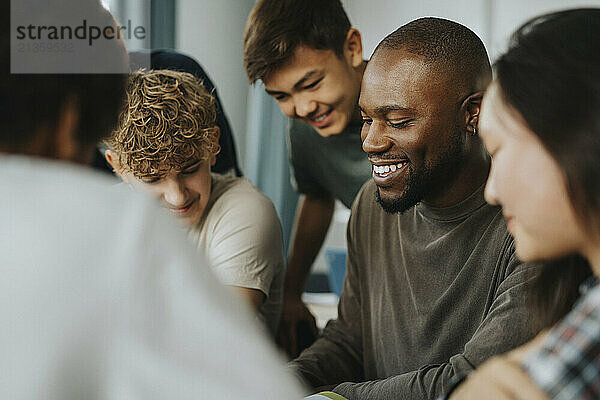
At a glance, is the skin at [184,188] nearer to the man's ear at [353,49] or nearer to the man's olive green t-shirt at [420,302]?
the man's olive green t-shirt at [420,302]

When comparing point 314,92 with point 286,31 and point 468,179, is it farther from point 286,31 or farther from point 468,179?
point 468,179

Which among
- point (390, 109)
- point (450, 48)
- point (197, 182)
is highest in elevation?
point (450, 48)

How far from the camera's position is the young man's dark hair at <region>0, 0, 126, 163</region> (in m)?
0.66

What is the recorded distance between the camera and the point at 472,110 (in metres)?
1.25

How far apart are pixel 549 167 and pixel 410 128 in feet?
1.95

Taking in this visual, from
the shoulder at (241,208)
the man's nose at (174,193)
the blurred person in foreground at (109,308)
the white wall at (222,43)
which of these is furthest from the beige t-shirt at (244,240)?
the white wall at (222,43)

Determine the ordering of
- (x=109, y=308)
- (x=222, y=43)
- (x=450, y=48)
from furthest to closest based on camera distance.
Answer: (x=222, y=43) < (x=450, y=48) < (x=109, y=308)

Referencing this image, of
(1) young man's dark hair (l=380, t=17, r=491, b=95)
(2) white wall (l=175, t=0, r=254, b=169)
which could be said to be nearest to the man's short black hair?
(1) young man's dark hair (l=380, t=17, r=491, b=95)

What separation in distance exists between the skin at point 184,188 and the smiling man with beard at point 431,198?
198 millimetres

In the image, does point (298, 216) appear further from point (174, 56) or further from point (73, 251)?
point (73, 251)

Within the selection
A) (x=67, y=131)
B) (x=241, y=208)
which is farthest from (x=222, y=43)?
(x=67, y=131)

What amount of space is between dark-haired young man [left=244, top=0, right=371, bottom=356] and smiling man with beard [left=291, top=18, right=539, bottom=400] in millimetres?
402

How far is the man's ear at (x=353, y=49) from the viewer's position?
69.5 inches

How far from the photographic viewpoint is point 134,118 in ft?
4.50
